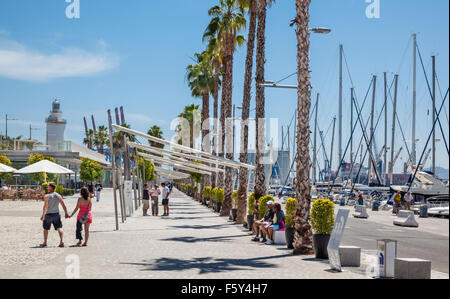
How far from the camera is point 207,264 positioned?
36.8ft

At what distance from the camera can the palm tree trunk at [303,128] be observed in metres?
14.3

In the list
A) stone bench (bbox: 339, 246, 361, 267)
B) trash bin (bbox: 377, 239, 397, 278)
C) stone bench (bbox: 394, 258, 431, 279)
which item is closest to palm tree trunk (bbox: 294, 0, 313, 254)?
stone bench (bbox: 339, 246, 361, 267)

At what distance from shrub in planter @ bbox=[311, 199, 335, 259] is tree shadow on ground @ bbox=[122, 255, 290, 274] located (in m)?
1.39

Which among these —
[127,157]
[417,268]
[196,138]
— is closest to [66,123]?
[196,138]

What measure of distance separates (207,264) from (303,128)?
526 centimetres

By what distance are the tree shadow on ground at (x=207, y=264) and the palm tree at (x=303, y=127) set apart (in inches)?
88.5

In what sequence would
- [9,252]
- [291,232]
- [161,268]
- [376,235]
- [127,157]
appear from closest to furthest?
[161,268], [9,252], [291,232], [376,235], [127,157]

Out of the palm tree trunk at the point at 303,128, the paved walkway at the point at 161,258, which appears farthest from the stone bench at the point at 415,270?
the palm tree trunk at the point at 303,128

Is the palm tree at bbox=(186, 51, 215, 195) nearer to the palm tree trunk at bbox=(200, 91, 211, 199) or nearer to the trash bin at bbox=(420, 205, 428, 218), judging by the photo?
the palm tree trunk at bbox=(200, 91, 211, 199)

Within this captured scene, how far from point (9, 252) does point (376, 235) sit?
1439 cm

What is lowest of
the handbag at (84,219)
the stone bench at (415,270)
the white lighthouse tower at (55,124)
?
the stone bench at (415,270)

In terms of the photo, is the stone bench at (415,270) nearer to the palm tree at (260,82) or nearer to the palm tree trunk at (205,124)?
the palm tree at (260,82)
